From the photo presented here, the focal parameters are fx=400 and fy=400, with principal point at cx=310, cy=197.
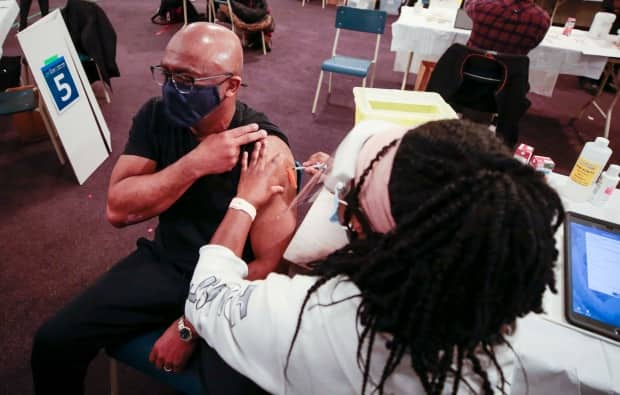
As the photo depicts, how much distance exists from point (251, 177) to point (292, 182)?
170 mm

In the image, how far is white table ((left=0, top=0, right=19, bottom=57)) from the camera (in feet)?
8.17

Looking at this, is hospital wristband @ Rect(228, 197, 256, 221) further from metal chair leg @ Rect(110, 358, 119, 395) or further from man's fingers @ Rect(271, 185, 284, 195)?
metal chair leg @ Rect(110, 358, 119, 395)

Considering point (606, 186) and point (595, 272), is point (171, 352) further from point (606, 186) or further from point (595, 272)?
point (606, 186)

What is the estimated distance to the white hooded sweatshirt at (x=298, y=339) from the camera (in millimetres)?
695

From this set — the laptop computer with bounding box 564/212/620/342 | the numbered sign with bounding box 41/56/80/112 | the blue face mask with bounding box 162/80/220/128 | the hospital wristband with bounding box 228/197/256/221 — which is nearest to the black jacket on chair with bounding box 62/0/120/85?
the numbered sign with bounding box 41/56/80/112

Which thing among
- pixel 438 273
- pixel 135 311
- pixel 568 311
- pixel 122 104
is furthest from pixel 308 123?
pixel 438 273

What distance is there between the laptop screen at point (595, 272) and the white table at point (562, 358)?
0.05 metres

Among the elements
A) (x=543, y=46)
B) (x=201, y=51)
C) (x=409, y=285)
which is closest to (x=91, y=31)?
(x=201, y=51)

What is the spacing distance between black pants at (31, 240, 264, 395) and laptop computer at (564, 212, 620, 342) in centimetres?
89

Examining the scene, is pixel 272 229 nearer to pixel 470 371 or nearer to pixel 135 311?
pixel 135 311

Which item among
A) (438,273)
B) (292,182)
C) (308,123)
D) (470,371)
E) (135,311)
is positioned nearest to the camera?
(438,273)

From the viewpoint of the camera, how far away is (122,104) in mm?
3572

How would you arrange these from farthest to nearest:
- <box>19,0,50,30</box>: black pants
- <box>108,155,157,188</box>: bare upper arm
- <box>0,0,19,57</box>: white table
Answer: <box>19,0,50,30</box>: black pants, <box>0,0,19,57</box>: white table, <box>108,155,157,188</box>: bare upper arm

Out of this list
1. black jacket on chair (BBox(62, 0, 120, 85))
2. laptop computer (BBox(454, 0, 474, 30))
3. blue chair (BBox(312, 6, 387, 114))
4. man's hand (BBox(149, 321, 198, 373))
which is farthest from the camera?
blue chair (BBox(312, 6, 387, 114))
